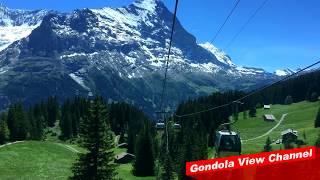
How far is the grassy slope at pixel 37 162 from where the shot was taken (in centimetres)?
11188

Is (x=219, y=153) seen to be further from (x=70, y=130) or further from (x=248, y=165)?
(x=70, y=130)

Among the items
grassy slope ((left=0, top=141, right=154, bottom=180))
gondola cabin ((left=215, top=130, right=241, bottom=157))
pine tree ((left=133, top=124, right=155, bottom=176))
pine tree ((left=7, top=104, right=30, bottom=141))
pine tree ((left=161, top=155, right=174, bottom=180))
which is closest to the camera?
gondola cabin ((left=215, top=130, right=241, bottom=157))

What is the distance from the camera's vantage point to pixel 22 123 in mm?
160125

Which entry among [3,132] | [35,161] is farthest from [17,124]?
[35,161]

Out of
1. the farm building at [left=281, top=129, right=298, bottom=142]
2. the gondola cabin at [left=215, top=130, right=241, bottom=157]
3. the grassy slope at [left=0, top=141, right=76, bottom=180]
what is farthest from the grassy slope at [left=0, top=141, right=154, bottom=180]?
the gondola cabin at [left=215, top=130, right=241, bottom=157]

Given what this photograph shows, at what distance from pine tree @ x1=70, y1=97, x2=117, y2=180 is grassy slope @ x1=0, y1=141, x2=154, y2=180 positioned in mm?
41790

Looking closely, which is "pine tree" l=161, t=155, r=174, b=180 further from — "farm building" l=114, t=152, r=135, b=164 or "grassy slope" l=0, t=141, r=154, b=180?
"farm building" l=114, t=152, r=135, b=164

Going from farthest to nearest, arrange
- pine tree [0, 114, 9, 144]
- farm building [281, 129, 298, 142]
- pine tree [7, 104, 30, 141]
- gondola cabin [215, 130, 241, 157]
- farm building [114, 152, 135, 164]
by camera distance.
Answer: farm building [281, 129, 298, 142], farm building [114, 152, 135, 164], pine tree [7, 104, 30, 141], pine tree [0, 114, 9, 144], gondola cabin [215, 130, 241, 157]

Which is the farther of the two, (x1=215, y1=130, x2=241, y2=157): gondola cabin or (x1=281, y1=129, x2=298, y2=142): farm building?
(x1=281, y1=129, x2=298, y2=142): farm building

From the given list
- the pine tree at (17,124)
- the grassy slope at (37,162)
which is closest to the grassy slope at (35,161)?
the grassy slope at (37,162)

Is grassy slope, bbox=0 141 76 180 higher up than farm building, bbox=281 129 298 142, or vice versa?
farm building, bbox=281 129 298 142

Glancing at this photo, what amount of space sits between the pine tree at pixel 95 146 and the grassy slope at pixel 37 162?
41790 millimetres

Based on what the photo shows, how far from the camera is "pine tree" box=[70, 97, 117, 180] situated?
67250 mm

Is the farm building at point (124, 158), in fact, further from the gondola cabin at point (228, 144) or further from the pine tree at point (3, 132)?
the gondola cabin at point (228, 144)
